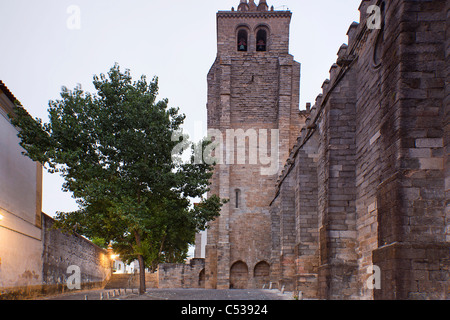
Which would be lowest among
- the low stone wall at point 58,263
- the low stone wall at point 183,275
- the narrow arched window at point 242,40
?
the low stone wall at point 183,275

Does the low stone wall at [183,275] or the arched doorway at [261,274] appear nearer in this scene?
the arched doorway at [261,274]

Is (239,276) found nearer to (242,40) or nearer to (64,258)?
(64,258)

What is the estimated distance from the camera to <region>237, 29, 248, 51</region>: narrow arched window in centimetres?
3674

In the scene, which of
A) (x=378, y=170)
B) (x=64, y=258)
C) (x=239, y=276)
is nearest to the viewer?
(x=378, y=170)

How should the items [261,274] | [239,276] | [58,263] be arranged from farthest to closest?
[261,274] → [239,276] → [58,263]

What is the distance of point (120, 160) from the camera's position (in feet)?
62.8

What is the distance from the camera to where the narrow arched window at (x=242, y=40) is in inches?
1447

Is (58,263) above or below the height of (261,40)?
below

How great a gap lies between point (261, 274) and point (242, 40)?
17.9m

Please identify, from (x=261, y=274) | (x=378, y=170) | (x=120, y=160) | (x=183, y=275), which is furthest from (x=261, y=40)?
(x=378, y=170)

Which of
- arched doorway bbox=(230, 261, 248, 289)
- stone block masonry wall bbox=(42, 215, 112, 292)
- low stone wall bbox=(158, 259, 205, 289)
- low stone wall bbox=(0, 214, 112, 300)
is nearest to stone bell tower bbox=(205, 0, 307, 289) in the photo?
arched doorway bbox=(230, 261, 248, 289)

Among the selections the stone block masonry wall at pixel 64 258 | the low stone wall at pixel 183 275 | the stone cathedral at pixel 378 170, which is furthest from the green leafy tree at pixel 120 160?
the low stone wall at pixel 183 275

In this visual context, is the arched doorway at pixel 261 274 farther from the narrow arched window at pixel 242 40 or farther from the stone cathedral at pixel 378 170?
the narrow arched window at pixel 242 40

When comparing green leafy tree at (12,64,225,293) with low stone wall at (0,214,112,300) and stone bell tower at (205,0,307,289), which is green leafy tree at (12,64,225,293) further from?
stone bell tower at (205,0,307,289)
